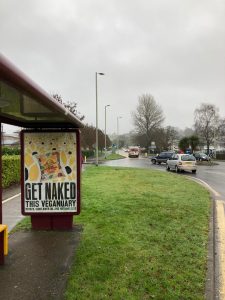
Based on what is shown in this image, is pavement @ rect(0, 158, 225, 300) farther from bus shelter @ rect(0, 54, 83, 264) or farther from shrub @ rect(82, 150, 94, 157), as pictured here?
shrub @ rect(82, 150, 94, 157)

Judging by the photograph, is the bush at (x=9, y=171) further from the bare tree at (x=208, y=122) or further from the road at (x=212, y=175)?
the bare tree at (x=208, y=122)

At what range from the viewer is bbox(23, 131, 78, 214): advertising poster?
6.80 m

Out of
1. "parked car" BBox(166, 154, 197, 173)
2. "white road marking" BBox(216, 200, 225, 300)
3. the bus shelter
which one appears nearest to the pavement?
"white road marking" BBox(216, 200, 225, 300)

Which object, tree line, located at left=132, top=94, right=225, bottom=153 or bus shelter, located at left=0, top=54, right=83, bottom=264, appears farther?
tree line, located at left=132, top=94, right=225, bottom=153

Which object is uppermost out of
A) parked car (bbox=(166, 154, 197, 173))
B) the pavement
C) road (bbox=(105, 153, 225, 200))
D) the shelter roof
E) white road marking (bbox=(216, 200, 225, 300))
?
the shelter roof

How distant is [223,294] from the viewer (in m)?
4.17

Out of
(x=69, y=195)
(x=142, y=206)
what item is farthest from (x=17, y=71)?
(x=142, y=206)

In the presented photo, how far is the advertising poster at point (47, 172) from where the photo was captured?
268 inches

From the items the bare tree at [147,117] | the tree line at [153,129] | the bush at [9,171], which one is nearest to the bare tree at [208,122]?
the tree line at [153,129]

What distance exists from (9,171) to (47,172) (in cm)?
871

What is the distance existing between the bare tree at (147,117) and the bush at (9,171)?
235 feet

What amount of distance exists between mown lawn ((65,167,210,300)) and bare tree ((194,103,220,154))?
191ft

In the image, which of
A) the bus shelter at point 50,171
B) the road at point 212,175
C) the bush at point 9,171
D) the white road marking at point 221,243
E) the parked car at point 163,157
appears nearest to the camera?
the white road marking at point 221,243

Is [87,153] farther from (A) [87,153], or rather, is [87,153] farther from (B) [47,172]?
(B) [47,172]
